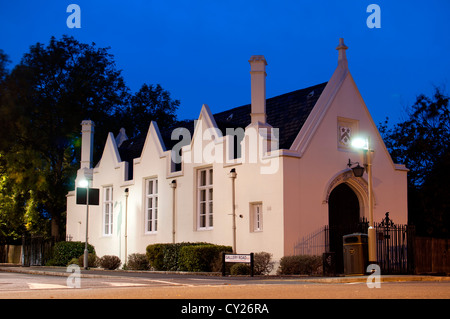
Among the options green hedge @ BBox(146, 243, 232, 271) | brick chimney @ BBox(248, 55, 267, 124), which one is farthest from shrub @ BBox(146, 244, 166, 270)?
brick chimney @ BBox(248, 55, 267, 124)

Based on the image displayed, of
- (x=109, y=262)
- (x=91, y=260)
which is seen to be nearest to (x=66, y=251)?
(x=91, y=260)

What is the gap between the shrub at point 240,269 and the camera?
24422 mm

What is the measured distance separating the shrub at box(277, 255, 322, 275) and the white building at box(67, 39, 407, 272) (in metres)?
0.93

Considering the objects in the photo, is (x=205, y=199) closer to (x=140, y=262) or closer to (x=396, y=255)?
(x=140, y=262)

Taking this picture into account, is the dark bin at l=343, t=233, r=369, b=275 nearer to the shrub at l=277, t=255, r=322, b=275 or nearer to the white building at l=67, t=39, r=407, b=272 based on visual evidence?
the shrub at l=277, t=255, r=322, b=275

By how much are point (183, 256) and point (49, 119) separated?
2065cm

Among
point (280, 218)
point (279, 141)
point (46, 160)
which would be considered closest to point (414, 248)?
point (280, 218)

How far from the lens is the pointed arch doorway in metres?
27.1

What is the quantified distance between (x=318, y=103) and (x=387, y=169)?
16.0 feet

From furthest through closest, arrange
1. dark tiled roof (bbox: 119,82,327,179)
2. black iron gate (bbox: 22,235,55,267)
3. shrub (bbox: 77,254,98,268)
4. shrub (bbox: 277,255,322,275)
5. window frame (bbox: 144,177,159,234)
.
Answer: black iron gate (bbox: 22,235,55,267) → shrub (bbox: 77,254,98,268) → window frame (bbox: 144,177,159,234) → dark tiled roof (bbox: 119,82,327,179) → shrub (bbox: 277,255,322,275)

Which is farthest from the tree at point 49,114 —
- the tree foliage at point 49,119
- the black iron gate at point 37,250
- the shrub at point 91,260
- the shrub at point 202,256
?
the shrub at point 202,256

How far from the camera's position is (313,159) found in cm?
2702

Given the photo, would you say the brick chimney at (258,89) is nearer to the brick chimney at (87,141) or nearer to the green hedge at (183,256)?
the green hedge at (183,256)

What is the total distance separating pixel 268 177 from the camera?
26375 millimetres
